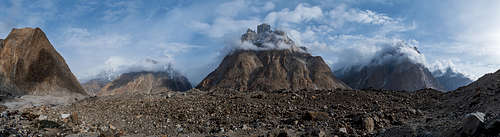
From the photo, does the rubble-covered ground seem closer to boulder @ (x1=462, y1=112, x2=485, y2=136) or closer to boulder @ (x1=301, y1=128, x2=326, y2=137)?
boulder @ (x1=301, y1=128, x2=326, y2=137)

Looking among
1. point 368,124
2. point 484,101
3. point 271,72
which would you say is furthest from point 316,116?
point 271,72

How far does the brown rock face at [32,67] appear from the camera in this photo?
159 feet

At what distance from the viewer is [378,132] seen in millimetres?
9695

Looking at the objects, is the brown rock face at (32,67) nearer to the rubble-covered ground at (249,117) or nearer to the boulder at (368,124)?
the rubble-covered ground at (249,117)

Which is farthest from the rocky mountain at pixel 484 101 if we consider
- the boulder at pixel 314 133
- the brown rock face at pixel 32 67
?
the brown rock face at pixel 32 67

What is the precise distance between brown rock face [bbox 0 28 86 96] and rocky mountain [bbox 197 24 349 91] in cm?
9370

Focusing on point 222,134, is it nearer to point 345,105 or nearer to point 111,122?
point 111,122

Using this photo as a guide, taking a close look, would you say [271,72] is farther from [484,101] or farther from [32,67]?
[484,101]

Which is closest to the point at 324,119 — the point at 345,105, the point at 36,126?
the point at 345,105

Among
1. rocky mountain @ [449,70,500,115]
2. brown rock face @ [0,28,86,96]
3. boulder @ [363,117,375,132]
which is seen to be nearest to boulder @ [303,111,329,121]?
boulder @ [363,117,375,132]

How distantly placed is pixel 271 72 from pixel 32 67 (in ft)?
400

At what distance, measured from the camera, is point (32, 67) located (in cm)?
Result: 5303

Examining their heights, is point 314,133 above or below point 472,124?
below

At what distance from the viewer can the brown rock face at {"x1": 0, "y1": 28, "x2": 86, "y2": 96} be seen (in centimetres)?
4844
